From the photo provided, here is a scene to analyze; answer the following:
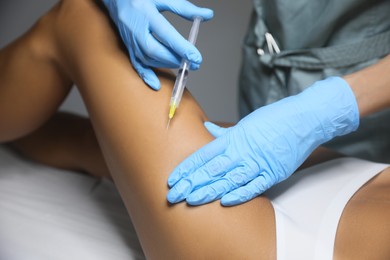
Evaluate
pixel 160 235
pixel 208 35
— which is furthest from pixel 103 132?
pixel 208 35

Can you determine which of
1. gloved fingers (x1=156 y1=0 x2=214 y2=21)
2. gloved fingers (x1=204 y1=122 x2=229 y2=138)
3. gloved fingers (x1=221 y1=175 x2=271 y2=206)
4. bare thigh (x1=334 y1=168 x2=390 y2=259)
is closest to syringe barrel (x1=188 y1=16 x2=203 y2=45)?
gloved fingers (x1=156 y1=0 x2=214 y2=21)

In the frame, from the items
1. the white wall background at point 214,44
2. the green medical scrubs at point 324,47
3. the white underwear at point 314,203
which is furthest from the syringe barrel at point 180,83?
the white wall background at point 214,44

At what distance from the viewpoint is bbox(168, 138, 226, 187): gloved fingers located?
2.58 feet

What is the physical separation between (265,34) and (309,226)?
585mm

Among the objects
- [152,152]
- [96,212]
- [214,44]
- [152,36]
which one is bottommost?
[96,212]

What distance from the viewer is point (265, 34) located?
125 cm

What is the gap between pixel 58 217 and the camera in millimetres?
1037

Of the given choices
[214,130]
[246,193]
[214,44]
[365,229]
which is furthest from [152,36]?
[214,44]

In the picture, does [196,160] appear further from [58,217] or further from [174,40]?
[58,217]

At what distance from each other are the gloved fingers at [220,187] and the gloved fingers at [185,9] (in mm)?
277

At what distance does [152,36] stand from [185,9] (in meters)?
0.08

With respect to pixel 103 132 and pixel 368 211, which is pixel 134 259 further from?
pixel 368 211

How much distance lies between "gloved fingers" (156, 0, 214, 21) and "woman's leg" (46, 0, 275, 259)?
108mm

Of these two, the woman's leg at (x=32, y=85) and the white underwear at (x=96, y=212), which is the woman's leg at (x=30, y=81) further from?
the white underwear at (x=96, y=212)
